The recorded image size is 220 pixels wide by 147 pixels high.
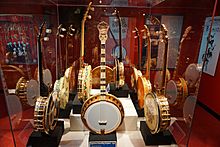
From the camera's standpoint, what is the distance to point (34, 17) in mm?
1785

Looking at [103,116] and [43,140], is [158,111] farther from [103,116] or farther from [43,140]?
[43,140]

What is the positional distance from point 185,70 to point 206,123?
0.70 metres

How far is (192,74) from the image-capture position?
164 cm

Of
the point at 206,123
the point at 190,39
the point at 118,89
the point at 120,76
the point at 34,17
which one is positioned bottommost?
the point at 206,123

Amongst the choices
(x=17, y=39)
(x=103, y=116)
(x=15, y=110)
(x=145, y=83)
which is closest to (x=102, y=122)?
(x=103, y=116)

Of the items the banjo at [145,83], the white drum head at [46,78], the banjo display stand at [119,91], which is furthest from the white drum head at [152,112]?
the white drum head at [46,78]

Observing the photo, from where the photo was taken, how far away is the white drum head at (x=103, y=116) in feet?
4.70

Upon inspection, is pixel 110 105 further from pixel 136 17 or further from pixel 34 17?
pixel 136 17

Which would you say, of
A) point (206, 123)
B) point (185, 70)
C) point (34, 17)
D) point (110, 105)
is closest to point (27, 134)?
point (110, 105)

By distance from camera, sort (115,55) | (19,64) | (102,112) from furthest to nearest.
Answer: (115,55), (19,64), (102,112)

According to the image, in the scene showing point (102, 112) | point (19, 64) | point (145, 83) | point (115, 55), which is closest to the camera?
point (102, 112)

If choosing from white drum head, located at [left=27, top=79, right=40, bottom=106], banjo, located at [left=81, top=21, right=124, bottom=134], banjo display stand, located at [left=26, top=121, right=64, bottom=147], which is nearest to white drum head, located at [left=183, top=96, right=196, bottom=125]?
banjo, located at [left=81, top=21, right=124, bottom=134]

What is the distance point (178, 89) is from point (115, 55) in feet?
3.20

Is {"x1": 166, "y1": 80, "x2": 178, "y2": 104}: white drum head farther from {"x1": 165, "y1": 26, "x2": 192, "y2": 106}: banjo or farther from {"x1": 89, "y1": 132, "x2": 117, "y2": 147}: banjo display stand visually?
{"x1": 89, "y1": 132, "x2": 117, "y2": 147}: banjo display stand
